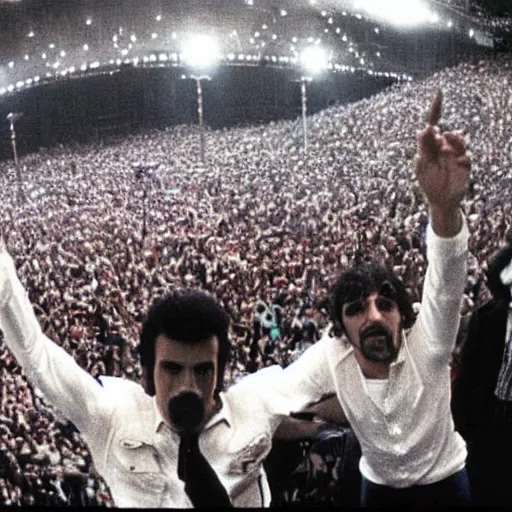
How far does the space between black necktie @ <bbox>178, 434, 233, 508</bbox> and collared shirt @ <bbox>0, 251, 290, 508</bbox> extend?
13mm

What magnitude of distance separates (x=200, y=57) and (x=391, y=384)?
0.90 metres

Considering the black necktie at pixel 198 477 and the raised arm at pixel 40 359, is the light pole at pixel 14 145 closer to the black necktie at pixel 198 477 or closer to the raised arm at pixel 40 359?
the raised arm at pixel 40 359

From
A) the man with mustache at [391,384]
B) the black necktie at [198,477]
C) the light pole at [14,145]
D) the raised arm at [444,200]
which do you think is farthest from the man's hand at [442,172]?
the light pole at [14,145]

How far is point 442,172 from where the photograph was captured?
159 cm

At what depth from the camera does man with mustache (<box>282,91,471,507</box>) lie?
73.6 inches

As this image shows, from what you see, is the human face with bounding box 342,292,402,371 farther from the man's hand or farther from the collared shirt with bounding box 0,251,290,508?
the man's hand

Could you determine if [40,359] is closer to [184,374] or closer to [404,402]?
[184,374]

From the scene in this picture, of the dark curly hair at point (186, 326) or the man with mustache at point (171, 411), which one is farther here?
the dark curly hair at point (186, 326)

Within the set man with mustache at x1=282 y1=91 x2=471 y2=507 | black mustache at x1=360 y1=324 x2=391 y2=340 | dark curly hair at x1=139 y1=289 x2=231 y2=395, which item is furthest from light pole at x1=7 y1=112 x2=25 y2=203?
black mustache at x1=360 y1=324 x2=391 y2=340

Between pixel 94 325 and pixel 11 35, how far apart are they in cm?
77

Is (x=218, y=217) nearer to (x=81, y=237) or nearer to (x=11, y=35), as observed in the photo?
(x=81, y=237)

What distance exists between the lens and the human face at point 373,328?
1.89 m

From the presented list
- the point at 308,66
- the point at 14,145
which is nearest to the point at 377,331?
the point at 308,66

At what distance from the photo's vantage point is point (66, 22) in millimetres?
2209
